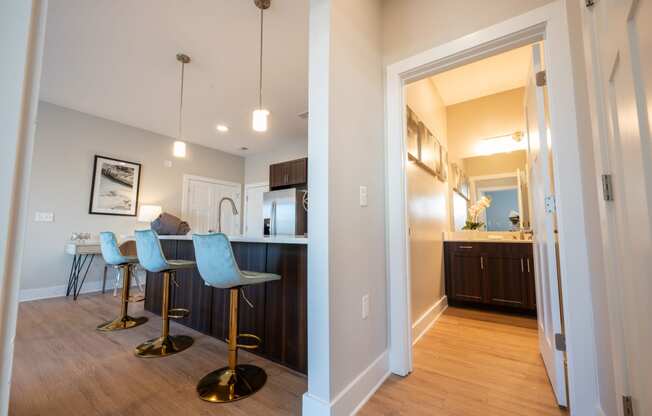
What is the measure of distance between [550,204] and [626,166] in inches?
29.2

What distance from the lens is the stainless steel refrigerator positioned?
4.74m

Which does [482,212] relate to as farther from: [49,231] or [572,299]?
[49,231]

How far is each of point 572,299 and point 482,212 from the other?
254cm

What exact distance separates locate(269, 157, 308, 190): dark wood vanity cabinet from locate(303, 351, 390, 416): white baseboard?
366 centimetres

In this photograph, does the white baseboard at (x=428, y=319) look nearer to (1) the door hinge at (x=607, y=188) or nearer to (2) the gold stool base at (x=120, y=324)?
(1) the door hinge at (x=607, y=188)

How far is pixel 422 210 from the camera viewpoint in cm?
266

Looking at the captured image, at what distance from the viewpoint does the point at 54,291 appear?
368 cm

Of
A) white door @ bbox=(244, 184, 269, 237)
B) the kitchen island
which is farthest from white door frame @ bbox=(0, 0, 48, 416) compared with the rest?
white door @ bbox=(244, 184, 269, 237)

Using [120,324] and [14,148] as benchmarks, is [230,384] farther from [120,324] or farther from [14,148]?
[120,324]

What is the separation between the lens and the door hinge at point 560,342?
139cm

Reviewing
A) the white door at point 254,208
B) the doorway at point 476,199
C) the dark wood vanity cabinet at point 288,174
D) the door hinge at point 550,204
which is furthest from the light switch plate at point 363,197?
the white door at point 254,208

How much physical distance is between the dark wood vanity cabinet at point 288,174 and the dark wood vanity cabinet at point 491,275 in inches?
111

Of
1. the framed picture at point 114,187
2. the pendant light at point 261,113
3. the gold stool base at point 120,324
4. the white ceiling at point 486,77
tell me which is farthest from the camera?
the framed picture at point 114,187

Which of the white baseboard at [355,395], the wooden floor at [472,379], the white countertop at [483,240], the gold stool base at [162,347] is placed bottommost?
the wooden floor at [472,379]
